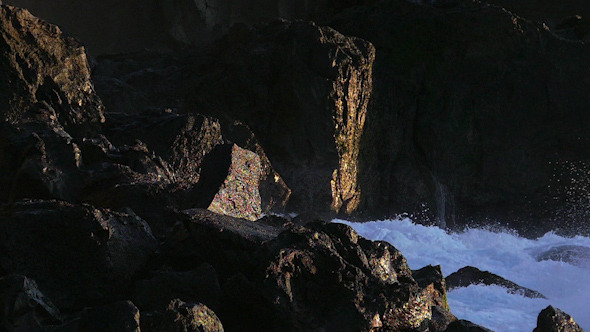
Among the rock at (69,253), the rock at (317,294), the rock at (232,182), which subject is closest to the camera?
the rock at (317,294)

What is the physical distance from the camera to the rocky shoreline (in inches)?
144

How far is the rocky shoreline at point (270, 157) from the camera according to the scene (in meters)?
3.67

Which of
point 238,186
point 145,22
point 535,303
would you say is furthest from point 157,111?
point 145,22

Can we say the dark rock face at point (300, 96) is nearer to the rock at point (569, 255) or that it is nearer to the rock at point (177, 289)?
the rock at point (569, 255)

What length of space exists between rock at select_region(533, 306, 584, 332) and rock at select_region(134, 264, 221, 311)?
250 centimetres

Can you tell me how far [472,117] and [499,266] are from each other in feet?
16.7

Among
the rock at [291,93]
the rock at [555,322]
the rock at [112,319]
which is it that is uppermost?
the rock at [291,93]

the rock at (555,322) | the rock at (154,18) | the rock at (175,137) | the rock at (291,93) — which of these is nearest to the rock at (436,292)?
the rock at (555,322)

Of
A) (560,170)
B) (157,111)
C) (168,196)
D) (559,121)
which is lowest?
(168,196)

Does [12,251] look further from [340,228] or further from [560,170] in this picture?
[560,170]

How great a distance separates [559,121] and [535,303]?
32.2 feet

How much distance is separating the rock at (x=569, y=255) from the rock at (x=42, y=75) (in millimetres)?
10650

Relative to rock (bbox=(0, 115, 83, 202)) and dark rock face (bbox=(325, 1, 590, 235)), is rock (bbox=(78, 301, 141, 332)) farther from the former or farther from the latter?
dark rock face (bbox=(325, 1, 590, 235))

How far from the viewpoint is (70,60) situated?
8.70 metres
